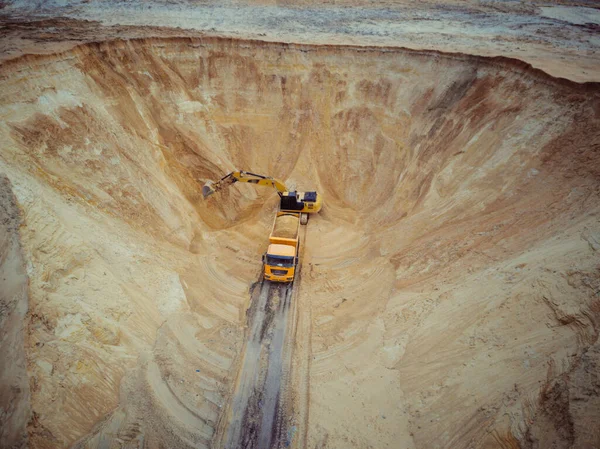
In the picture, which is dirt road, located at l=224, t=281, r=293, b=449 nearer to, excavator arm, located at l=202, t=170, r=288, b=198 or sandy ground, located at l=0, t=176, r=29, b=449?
excavator arm, located at l=202, t=170, r=288, b=198

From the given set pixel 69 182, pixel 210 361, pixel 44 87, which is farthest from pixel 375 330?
pixel 44 87

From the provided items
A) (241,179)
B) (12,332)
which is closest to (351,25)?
(241,179)

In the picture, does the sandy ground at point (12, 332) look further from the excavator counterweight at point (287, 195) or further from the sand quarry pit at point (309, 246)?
the excavator counterweight at point (287, 195)

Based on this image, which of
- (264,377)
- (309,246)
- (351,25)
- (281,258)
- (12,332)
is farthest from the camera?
(351,25)

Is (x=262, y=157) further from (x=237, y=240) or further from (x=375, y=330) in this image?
(x=375, y=330)

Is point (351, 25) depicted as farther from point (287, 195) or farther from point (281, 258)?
point (281, 258)
